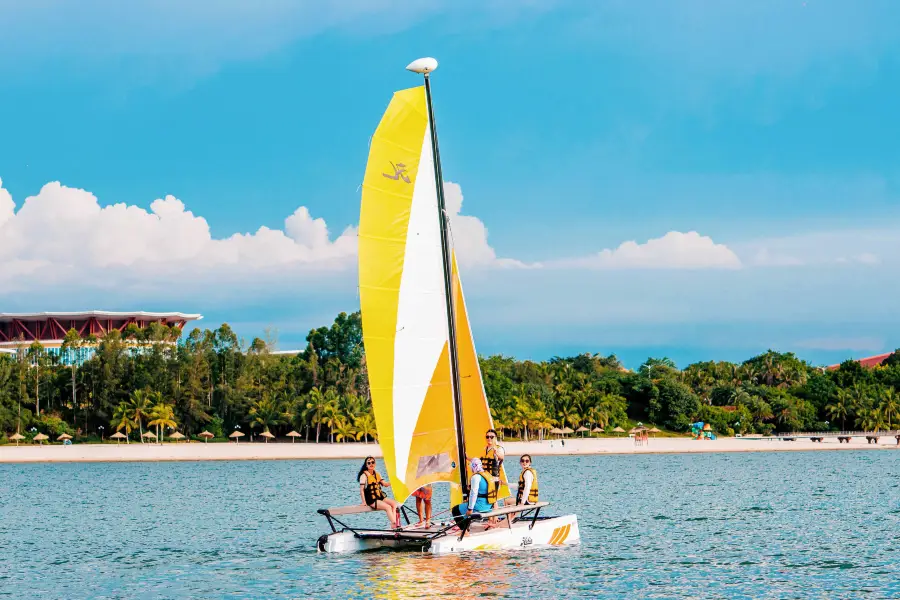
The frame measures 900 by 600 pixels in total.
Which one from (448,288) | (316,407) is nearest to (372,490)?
(448,288)

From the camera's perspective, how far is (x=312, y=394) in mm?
119062

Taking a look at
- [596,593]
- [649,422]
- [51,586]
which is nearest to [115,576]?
[51,586]

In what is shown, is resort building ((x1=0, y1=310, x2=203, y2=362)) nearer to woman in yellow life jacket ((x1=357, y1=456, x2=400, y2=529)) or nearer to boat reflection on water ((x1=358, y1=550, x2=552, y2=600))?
woman in yellow life jacket ((x1=357, y1=456, x2=400, y2=529))

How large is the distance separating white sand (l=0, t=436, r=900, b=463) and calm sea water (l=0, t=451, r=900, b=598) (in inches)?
1513

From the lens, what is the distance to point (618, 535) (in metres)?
34.8

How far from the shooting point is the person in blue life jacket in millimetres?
25938

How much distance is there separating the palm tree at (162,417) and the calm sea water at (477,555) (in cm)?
5046

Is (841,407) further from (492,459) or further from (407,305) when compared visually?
(407,305)

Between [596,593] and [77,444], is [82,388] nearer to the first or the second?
[77,444]

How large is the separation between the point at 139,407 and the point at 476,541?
98.2 meters

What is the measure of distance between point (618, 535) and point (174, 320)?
138186mm

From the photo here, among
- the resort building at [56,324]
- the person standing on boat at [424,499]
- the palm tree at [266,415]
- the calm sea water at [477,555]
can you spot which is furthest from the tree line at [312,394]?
the person standing on boat at [424,499]

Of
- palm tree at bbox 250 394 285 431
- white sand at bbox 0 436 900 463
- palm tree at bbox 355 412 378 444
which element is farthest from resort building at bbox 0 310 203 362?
palm tree at bbox 355 412 378 444

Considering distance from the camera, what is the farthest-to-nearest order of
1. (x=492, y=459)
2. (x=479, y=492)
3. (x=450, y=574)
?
(x=492, y=459) → (x=479, y=492) → (x=450, y=574)
